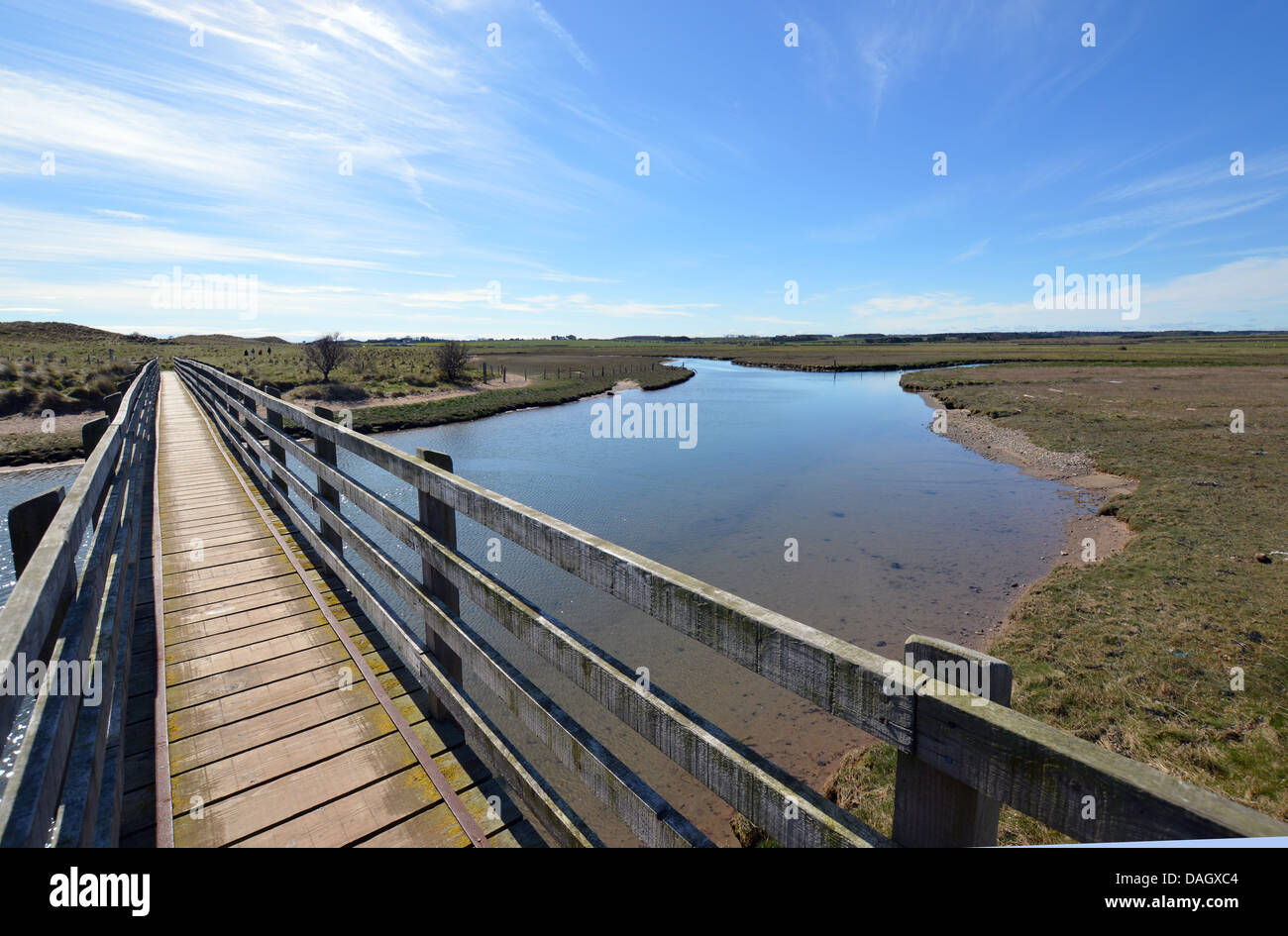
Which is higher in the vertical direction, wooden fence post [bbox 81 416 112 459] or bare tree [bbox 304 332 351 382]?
bare tree [bbox 304 332 351 382]

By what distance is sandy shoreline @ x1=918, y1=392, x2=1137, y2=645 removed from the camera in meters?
12.2

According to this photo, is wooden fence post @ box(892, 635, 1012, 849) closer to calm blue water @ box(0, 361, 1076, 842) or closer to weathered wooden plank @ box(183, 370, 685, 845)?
weathered wooden plank @ box(183, 370, 685, 845)

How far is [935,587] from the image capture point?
10.9 meters

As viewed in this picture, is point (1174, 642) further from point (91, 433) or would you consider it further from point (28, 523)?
point (91, 433)

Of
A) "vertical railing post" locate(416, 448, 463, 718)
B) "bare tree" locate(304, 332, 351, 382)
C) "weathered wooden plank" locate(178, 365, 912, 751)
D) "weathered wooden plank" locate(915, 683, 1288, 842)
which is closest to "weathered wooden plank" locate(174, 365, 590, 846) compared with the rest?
"vertical railing post" locate(416, 448, 463, 718)

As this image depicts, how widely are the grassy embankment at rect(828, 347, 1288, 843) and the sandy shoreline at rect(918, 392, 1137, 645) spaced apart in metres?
0.37

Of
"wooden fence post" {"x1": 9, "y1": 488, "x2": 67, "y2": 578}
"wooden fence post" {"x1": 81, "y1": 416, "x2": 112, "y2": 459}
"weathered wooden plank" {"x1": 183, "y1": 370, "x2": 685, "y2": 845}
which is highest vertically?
"wooden fence post" {"x1": 81, "y1": 416, "x2": 112, "y2": 459}

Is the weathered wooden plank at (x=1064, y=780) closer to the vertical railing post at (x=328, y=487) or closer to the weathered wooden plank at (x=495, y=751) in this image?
the weathered wooden plank at (x=495, y=751)

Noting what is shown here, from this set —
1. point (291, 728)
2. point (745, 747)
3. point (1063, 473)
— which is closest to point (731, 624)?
point (745, 747)

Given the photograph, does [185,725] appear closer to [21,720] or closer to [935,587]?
[21,720]

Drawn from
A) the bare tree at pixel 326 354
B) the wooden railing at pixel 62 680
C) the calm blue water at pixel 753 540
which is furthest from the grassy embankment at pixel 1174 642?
the bare tree at pixel 326 354

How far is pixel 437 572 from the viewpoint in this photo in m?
3.62
